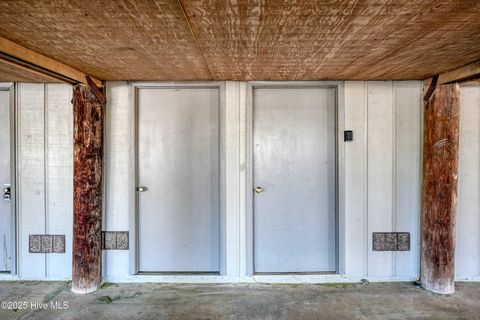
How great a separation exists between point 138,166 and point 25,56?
132 centimetres

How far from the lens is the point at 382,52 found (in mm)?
2076

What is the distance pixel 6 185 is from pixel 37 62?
1.55m

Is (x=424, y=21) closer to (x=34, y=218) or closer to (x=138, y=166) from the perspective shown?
(x=138, y=166)

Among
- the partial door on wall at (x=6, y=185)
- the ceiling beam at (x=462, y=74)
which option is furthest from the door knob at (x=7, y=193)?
the ceiling beam at (x=462, y=74)

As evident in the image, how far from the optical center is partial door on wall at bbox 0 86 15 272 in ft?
9.60

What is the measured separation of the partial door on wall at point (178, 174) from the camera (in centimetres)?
297

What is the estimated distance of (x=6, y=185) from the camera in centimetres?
294

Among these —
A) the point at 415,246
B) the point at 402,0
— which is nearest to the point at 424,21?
the point at 402,0

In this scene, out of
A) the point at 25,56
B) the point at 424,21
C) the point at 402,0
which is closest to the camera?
the point at 402,0

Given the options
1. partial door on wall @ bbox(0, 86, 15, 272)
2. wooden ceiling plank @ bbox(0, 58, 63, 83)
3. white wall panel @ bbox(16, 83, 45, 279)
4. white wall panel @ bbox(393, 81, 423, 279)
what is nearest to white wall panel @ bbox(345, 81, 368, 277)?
white wall panel @ bbox(393, 81, 423, 279)

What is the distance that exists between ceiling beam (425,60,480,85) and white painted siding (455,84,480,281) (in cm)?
46

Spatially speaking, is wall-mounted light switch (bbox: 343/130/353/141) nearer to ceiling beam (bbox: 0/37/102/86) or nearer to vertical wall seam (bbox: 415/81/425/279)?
vertical wall seam (bbox: 415/81/425/279)

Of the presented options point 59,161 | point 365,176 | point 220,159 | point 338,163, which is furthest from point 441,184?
point 59,161

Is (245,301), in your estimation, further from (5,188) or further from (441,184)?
(5,188)
